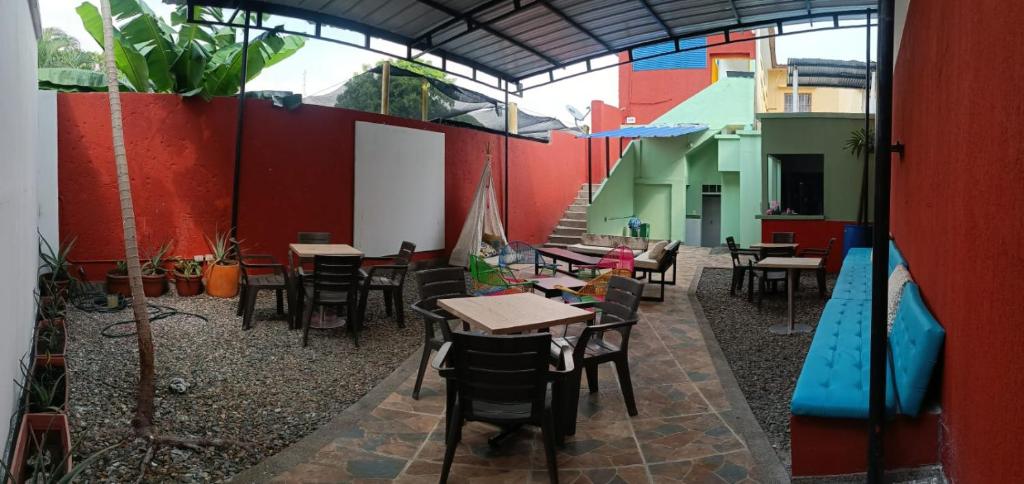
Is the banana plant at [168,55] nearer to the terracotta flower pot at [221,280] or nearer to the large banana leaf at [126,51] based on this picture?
the large banana leaf at [126,51]

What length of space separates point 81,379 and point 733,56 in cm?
1838

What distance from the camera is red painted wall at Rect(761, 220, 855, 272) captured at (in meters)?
11.5

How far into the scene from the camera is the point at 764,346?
602 cm

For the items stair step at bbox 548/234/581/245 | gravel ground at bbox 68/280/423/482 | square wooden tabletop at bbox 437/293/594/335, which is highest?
stair step at bbox 548/234/581/245

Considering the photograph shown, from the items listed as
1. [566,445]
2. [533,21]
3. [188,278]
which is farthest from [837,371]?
[188,278]

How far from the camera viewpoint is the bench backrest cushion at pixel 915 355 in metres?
2.93

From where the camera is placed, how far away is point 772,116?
38.5 ft

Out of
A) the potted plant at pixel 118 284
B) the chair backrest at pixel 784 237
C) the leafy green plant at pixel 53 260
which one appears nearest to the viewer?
the leafy green plant at pixel 53 260

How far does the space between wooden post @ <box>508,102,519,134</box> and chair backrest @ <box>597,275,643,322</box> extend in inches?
422

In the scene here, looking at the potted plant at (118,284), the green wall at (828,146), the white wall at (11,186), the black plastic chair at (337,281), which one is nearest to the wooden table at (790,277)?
the black plastic chair at (337,281)

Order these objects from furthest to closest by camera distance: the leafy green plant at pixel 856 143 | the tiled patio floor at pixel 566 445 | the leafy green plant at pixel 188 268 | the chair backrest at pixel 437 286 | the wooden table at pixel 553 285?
1. the leafy green plant at pixel 856 143
2. the leafy green plant at pixel 188 268
3. the wooden table at pixel 553 285
4. the chair backrest at pixel 437 286
5. the tiled patio floor at pixel 566 445

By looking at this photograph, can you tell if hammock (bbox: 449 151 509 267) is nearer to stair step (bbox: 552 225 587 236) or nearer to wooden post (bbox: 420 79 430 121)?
wooden post (bbox: 420 79 430 121)

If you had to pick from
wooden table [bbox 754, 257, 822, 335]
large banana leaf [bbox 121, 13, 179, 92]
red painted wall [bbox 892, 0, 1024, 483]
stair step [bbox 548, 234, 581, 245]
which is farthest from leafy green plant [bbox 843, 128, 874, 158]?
large banana leaf [bbox 121, 13, 179, 92]

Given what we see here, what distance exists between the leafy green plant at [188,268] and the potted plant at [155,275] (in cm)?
16
